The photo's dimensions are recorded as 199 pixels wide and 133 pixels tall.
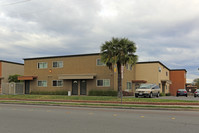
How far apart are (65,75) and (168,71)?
26.2m

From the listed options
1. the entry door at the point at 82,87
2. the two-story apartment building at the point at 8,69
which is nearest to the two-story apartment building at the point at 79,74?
the entry door at the point at 82,87

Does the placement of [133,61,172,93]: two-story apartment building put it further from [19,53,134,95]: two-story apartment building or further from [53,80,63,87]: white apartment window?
[53,80,63,87]: white apartment window

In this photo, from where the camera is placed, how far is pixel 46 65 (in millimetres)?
33875

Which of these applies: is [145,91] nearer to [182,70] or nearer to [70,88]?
[70,88]

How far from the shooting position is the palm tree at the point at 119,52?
2444 centimetres

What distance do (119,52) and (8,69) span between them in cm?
2421

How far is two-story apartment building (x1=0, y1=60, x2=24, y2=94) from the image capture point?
125ft

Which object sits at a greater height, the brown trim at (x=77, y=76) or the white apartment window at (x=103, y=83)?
the brown trim at (x=77, y=76)

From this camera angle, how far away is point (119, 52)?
24.7 metres

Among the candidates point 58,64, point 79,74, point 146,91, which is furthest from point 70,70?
point 146,91

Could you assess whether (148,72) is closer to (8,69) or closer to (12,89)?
(12,89)

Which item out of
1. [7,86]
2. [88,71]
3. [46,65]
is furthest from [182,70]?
[7,86]

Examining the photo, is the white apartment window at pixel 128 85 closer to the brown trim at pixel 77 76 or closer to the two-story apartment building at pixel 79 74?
the two-story apartment building at pixel 79 74

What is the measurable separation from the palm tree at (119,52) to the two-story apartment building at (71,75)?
5048 mm
